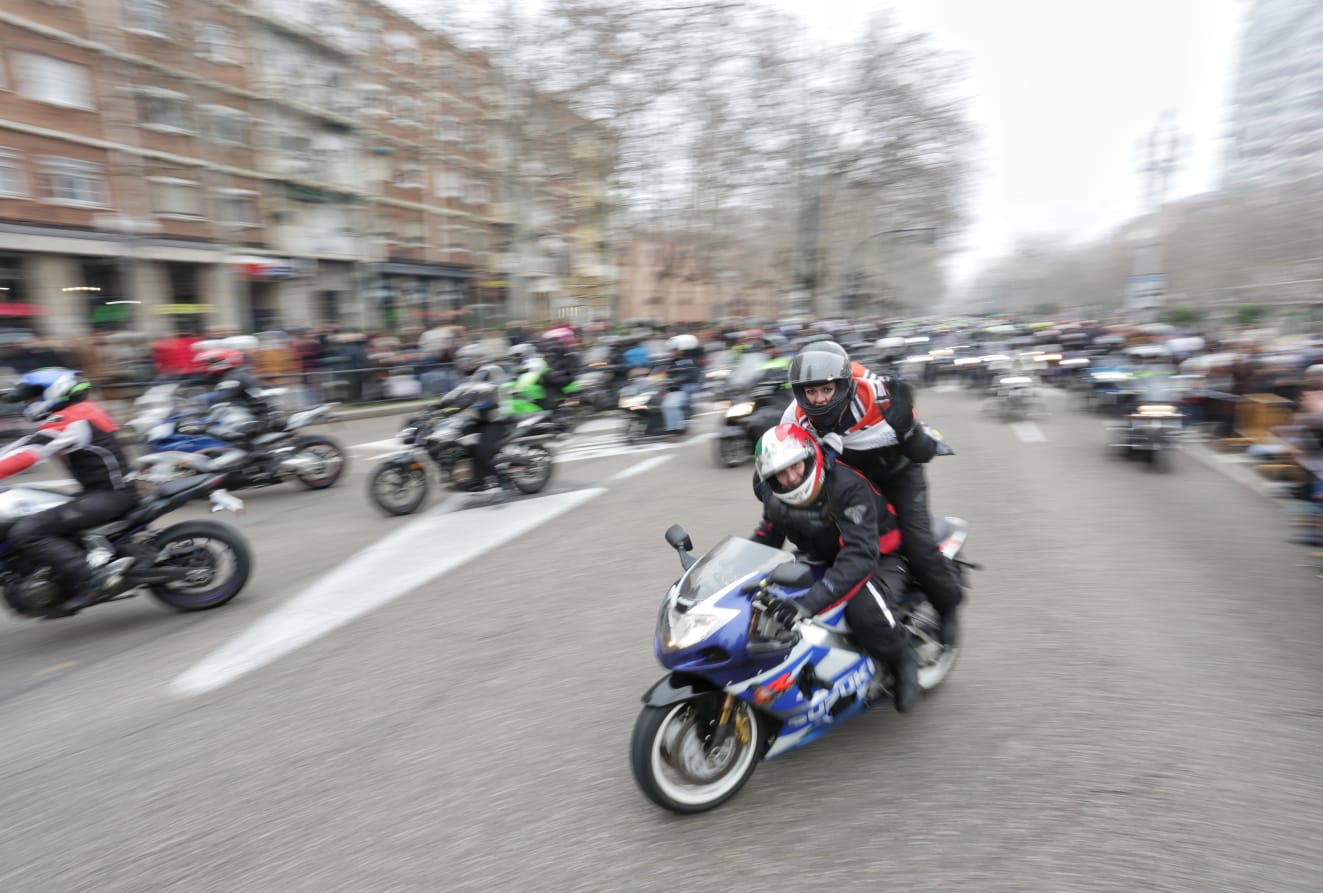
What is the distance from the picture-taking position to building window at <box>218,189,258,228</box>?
89.0 feet

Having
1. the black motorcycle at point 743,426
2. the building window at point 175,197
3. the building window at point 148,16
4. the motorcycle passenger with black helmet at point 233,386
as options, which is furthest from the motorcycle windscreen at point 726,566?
the building window at point 175,197

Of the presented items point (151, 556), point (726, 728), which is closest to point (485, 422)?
point (151, 556)

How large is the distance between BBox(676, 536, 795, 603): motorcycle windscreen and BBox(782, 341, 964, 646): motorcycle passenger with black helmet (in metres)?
0.56

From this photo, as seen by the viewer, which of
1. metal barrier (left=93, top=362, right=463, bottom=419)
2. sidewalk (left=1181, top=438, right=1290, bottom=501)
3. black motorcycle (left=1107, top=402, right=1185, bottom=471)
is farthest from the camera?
metal barrier (left=93, top=362, right=463, bottom=419)

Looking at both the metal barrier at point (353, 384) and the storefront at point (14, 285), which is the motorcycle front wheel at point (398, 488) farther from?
the storefront at point (14, 285)

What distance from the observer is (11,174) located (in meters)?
21.5

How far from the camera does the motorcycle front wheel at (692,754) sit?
113 inches

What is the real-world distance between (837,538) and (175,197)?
28.8m

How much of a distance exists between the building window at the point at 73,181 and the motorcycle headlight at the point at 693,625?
26.9 meters

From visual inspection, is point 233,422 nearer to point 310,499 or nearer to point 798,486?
point 310,499

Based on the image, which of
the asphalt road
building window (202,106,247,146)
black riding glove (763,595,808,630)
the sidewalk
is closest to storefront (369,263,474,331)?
building window (202,106,247,146)

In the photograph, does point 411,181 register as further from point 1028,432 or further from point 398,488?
point 398,488

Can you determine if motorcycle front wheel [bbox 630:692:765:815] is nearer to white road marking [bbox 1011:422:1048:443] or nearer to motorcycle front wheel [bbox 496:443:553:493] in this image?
motorcycle front wheel [bbox 496:443:553:493]

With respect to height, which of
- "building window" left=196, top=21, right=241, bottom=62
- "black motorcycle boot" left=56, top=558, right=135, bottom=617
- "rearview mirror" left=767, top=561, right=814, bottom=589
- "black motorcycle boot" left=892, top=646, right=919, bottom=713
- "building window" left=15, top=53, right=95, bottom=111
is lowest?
"black motorcycle boot" left=56, top=558, right=135, bottom=617
